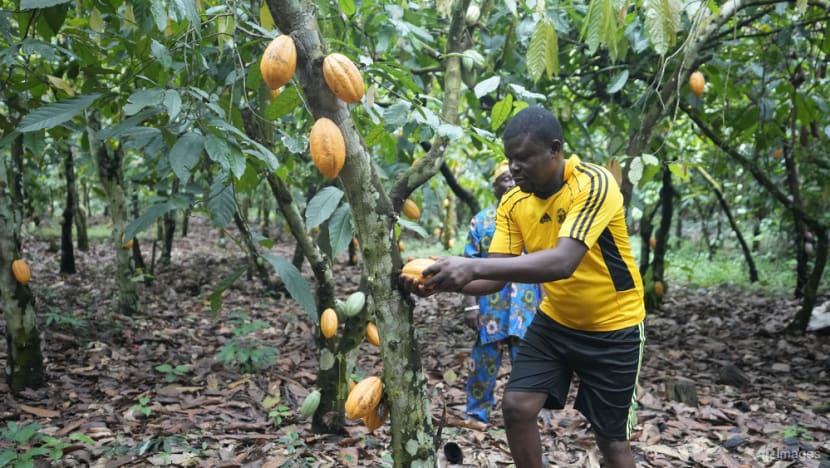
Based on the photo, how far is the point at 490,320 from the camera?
3098 mm

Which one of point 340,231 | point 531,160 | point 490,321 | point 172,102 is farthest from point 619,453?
point 172,102

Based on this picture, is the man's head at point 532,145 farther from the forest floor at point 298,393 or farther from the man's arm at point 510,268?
the forest floor at point 298,393

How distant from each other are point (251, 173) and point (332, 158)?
794mm

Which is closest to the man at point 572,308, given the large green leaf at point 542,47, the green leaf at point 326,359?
the large green leaf at point 542,47

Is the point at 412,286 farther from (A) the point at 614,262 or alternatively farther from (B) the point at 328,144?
(A) the point at 614,262

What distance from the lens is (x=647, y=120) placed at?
9.70ft

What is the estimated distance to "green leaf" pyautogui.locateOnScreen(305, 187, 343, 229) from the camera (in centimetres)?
166

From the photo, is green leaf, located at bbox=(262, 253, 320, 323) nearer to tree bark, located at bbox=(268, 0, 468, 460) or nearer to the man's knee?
tree bark, located at bbox=(268, 0, 468, 460)

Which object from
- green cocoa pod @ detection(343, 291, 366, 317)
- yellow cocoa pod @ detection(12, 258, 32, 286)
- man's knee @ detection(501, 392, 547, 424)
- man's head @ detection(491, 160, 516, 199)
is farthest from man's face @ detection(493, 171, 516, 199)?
yellow cocoa pod @ detection(12, 258, 32, 286)

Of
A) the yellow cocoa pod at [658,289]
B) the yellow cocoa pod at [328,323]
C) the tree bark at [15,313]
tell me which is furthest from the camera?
the yellow cocoa pod at [658,289]

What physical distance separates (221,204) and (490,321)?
1676 mm

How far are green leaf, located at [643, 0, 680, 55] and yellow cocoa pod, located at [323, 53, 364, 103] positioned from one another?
2.49ft

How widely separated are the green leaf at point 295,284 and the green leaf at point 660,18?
1.15 metres

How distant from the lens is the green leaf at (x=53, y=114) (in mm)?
1496
